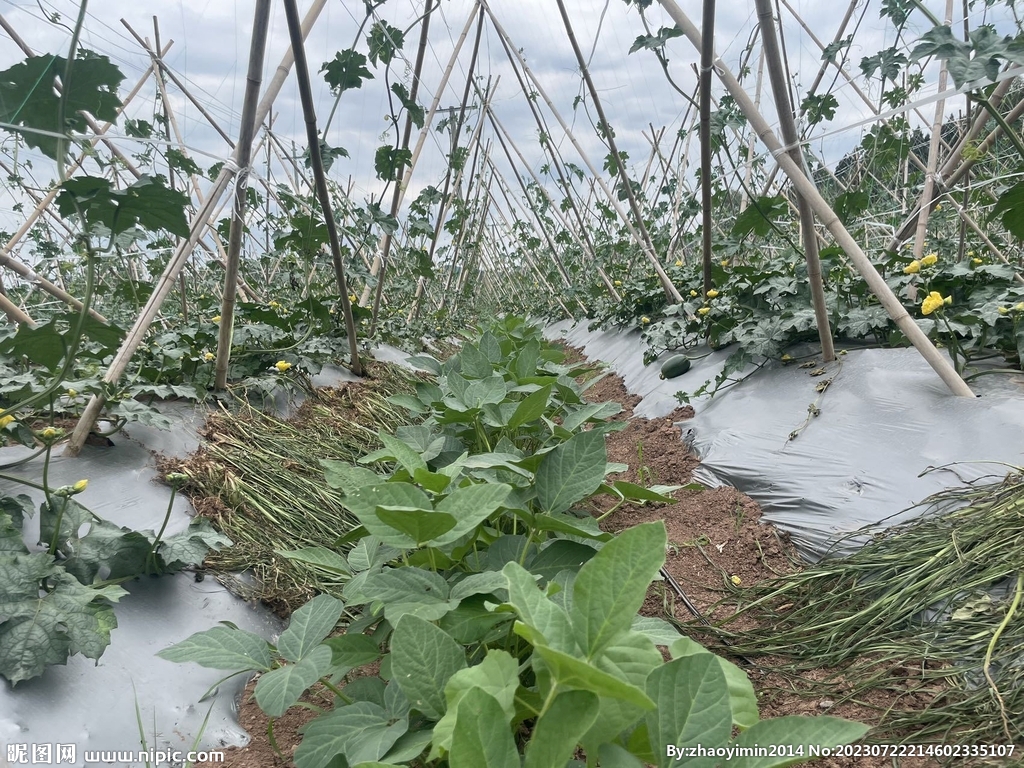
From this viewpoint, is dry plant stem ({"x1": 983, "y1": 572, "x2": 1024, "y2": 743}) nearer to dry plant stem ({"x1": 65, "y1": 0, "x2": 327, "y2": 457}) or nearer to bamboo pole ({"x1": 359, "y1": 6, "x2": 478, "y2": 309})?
dry plant stem ({"x1": 65, "y1": 0, "x2": 327, "y2": 457})

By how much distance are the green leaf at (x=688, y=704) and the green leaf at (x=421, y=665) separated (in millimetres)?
269

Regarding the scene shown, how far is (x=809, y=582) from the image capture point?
4.64ft

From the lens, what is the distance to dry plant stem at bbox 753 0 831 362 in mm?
1861

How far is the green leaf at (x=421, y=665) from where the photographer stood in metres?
0.79

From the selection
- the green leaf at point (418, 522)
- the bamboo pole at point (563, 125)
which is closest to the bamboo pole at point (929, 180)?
the bamboo pole at point (563, 125)

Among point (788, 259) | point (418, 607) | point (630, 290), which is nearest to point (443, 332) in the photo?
point (630, 290)

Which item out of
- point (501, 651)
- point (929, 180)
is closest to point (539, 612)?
point (501, 651)

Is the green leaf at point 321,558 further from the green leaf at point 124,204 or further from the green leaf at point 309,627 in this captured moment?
the green leaf at point 124,204

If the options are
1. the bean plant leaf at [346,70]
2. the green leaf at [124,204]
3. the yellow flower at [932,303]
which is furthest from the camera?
the bean plant leaf at [346,70]

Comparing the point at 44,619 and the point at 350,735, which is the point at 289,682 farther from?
the point at 44,619

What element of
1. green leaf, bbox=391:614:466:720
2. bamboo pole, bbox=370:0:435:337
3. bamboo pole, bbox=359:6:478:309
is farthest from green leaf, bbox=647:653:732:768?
bamboo pole, bbox=359:6:478:309

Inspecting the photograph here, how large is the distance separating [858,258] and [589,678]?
5.67ft

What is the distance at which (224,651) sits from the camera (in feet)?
3.02

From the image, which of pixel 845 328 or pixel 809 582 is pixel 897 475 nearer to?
pixel 809 582
